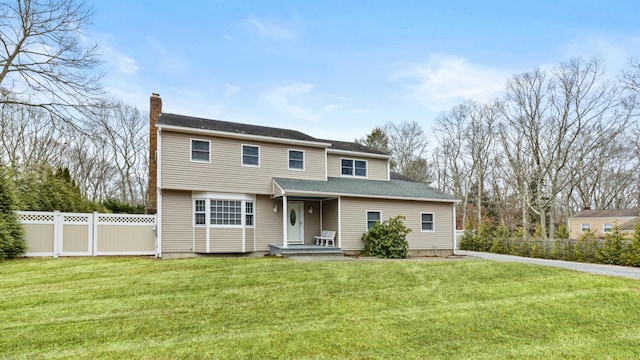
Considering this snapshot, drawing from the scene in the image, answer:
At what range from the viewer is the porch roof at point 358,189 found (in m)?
14.6

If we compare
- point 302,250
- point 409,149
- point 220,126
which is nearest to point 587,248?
point 302,250

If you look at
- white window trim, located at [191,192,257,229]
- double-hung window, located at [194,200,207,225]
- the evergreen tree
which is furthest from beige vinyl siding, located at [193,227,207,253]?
the evergreen tree

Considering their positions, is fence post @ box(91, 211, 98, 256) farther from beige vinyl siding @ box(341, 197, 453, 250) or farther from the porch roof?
beige vinyl siding @ box(341, 197, 453, 250)

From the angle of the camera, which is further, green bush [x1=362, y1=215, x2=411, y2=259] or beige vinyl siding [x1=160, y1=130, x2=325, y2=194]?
green bush [x1=362, y1=215, x2=411, y2=259]

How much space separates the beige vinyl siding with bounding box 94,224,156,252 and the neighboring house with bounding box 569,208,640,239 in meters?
33.0

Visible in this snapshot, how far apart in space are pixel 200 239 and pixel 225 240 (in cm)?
93

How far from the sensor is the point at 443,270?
10289 millimetres

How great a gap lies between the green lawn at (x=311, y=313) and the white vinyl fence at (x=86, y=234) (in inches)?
113

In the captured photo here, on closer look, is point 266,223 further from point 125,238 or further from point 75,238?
point 75,238

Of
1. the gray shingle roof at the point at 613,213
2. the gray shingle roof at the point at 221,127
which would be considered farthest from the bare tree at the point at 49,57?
the gray shingle roof at the point at 613,213

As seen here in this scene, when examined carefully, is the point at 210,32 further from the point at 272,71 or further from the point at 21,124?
the point at 21,124

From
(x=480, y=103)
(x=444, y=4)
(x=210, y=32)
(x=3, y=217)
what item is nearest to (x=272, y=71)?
(x=210, y=32)

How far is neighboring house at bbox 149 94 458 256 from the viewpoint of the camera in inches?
543

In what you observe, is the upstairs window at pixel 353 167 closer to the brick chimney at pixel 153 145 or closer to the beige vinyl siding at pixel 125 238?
the brick chimney at pixel 153 145
